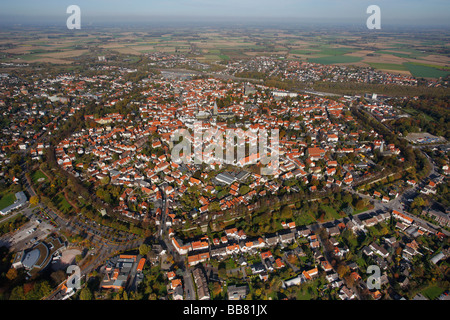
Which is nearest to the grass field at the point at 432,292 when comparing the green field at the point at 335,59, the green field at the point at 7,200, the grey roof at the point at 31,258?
the grey roof at the point at 31,258

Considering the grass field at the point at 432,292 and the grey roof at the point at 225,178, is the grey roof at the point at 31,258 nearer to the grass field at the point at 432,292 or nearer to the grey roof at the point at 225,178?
the grey roof at the point at 225,178

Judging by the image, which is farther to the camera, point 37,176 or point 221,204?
point 37,176

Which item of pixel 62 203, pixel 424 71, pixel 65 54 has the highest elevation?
pixel 65 54

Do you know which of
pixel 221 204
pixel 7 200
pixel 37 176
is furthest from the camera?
pixel 37 176

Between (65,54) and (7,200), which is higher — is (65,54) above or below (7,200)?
above

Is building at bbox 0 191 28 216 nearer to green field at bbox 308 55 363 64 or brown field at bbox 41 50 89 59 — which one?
brown field at bbox 41 50 89 59

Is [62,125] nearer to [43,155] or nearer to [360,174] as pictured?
[43,155]

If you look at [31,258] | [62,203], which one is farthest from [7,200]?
[31,258]

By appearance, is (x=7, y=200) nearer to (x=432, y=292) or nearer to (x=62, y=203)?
(x=62, y=203)
